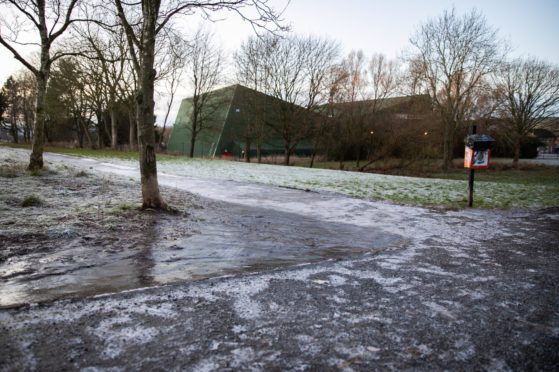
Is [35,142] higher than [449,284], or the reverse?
[35,142]

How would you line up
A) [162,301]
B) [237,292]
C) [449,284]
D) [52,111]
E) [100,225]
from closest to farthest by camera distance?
[162,301] → [237,292] → [449,284] → [100,225] → [52,111]

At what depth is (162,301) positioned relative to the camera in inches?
126

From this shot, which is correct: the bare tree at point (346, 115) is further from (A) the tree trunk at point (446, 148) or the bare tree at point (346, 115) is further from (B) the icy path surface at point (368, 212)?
(B) the icy path surface at point (368, 212)

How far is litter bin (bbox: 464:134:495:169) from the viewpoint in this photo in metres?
9.34

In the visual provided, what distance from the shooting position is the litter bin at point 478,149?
9344mm

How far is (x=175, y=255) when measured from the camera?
185 inches

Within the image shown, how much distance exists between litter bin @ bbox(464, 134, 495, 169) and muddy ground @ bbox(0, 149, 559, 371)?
2.86m

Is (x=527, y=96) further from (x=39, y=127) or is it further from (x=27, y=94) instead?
(x=27, y=94)

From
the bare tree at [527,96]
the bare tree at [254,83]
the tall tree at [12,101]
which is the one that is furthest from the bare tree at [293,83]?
the tall tree at [12,101]

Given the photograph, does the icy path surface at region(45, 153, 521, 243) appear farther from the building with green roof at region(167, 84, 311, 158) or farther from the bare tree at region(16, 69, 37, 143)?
the bare tree at region(16, 69, 37, 143)

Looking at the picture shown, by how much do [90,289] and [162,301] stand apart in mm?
831

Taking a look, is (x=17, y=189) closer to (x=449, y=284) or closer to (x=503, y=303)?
(x=449, y=284)

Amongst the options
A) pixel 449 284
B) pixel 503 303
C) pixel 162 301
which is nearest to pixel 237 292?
pixel 162 301

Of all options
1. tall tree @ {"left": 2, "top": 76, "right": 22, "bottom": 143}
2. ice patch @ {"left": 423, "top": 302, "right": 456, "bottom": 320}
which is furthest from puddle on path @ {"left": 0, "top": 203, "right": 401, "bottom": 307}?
tall tree @ {"left": 2, "top": 76, "right": 22, "bottom": 143}
